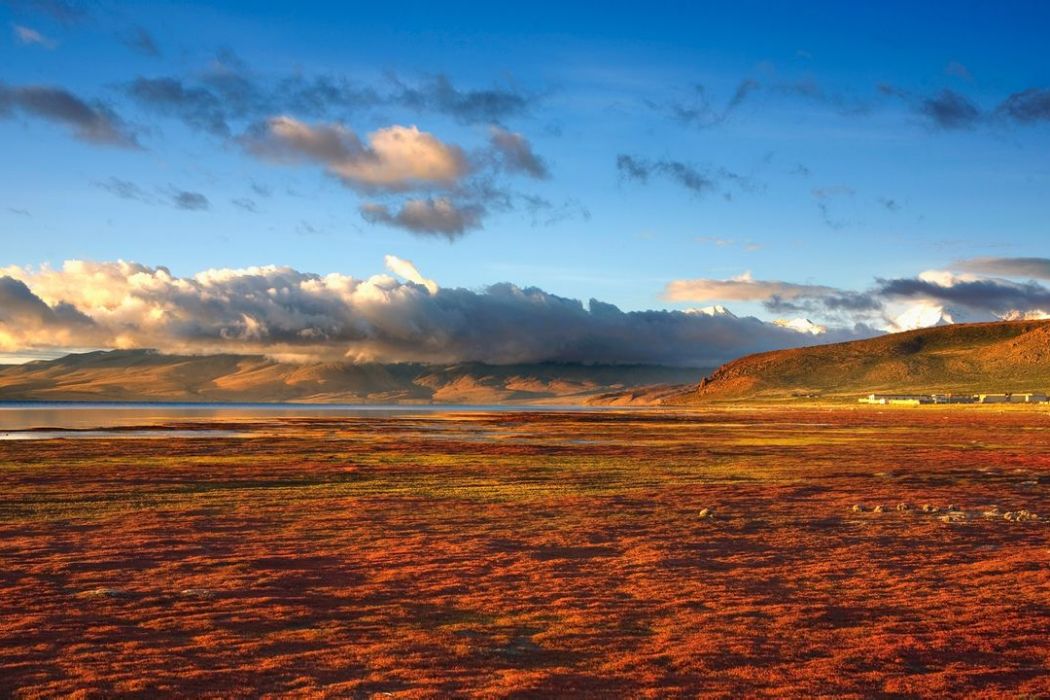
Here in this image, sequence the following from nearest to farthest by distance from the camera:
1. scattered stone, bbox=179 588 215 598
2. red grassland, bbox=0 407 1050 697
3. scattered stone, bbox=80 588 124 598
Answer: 1. red grassland, bbox=0 407 1050 697
2. scattered stone, bbox=80 588 124 598
3. scattered stone, bbox=179 588 215 598

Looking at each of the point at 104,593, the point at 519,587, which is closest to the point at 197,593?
the point at 104,593

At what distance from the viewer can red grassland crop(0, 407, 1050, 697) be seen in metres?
11.9

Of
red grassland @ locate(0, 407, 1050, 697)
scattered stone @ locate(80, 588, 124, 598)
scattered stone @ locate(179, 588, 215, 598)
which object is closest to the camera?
red grassland @ locate(0, 407, 1050, 697)

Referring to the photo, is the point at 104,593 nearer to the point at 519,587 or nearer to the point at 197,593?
the point at 197,593

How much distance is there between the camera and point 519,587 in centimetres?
1725

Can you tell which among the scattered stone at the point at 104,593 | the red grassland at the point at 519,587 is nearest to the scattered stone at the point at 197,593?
the red grassland at the point at 519,587

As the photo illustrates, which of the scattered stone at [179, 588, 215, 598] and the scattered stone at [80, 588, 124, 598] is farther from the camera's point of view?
the scattered stone at [179, 588, 215, 598]

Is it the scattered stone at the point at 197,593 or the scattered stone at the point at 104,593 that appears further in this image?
the scattered stone at the point at 197,593

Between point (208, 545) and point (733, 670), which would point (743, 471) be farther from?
point (733, 670)

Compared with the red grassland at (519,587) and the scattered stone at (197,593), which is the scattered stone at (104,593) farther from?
the scattered stone at (197,593)

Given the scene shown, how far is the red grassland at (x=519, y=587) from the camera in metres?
11.9

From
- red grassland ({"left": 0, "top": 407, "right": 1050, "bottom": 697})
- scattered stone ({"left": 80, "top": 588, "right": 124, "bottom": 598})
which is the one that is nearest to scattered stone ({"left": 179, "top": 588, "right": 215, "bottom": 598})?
red grassland ({"left": 0, "top": 407, "right": 1050, "bottom": 697})

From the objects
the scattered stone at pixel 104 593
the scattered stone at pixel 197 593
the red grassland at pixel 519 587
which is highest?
the scattered stone at pixel 104 593

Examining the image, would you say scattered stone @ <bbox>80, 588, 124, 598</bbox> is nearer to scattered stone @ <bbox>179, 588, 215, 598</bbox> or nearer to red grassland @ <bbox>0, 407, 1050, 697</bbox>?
red grassland @ <bbox>0, 407, 1050, 697</bbox>
